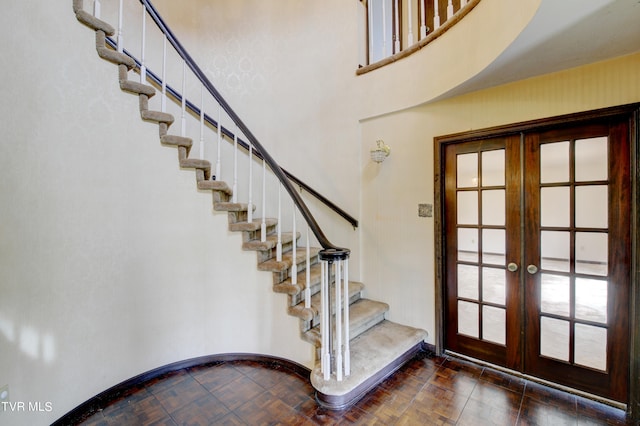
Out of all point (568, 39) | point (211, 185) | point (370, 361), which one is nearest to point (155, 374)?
point (211, 185)

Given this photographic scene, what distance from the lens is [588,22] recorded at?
4.97 ft

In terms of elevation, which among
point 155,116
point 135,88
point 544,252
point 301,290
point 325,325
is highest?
point 135,88

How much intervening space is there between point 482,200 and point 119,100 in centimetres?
318

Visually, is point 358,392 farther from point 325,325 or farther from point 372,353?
point 325,325

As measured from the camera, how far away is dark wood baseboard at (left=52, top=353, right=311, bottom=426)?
193cm

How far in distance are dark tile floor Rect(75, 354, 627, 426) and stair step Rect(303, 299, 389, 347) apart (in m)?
0.39

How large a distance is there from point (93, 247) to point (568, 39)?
3.47 meters

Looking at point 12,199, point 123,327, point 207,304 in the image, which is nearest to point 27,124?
point 12,199

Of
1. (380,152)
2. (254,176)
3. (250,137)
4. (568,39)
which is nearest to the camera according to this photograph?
(568,39)

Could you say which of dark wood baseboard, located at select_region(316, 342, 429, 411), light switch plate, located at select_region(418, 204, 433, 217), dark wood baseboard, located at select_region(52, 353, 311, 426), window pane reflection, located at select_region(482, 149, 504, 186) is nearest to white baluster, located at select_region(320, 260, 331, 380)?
dark wood baseboard, located at select_region(316, 342, 429, 411)

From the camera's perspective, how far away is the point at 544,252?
2252mm

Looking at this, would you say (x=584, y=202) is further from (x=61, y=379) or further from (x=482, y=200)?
(x=61, y=379)

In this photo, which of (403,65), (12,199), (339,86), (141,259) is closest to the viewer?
(12,199)

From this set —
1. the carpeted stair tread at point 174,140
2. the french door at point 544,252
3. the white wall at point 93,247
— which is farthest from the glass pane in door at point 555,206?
the carpeted stair tread at point 174,140
